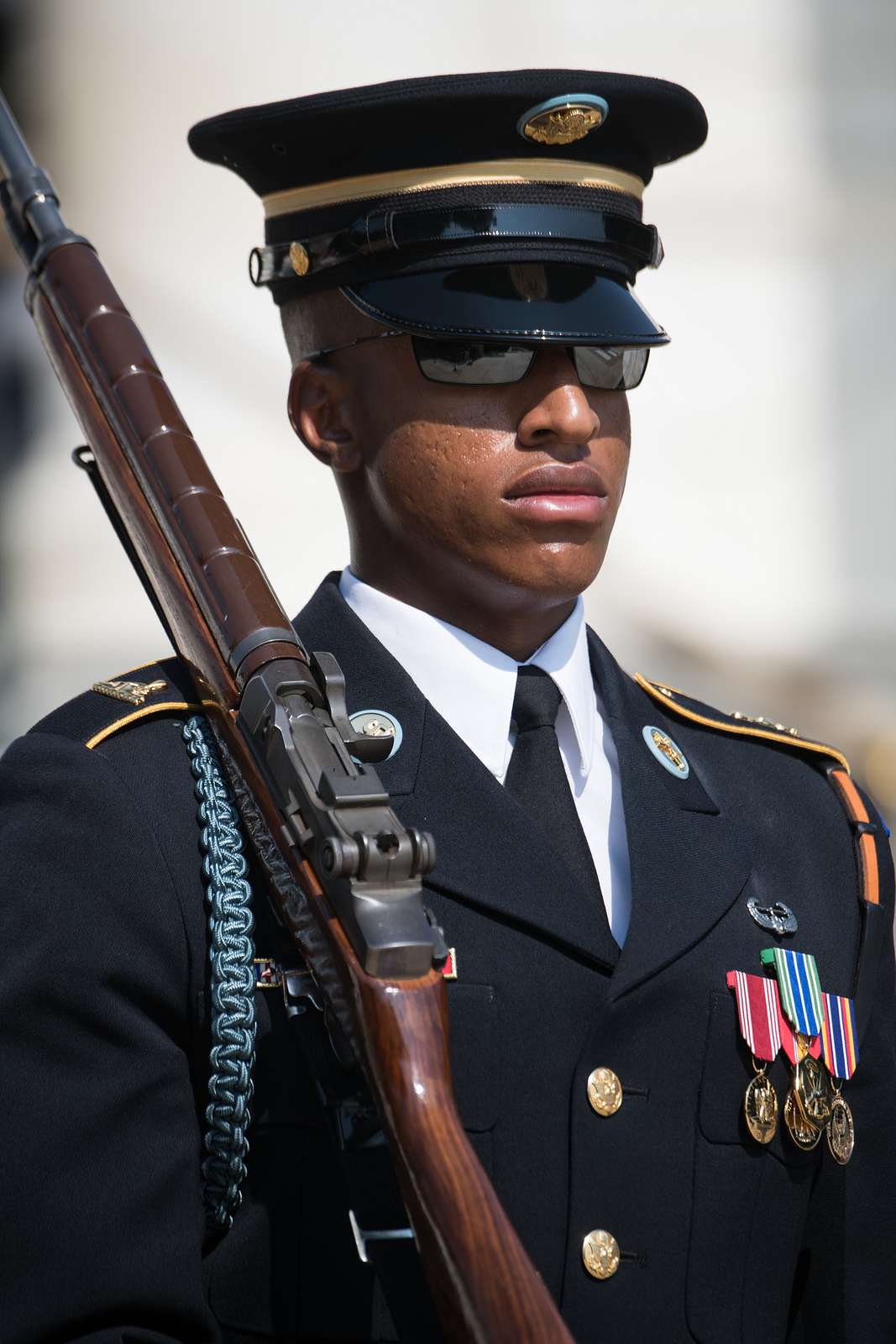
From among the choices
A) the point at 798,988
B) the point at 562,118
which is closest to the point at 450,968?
the point at 798,988

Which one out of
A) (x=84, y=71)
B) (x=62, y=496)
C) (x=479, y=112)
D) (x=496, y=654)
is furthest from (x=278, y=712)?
(x=84, y=71)

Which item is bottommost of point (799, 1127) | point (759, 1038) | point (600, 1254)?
point (600, 1254)

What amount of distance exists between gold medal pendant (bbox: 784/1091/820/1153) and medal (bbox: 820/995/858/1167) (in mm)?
27

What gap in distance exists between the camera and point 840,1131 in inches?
87.7

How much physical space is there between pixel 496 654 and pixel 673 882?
37cm

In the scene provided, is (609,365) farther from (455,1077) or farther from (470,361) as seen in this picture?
(455,1077)

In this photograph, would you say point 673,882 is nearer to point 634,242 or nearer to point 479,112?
point 634,242

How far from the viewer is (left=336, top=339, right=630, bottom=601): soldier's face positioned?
2201 mm

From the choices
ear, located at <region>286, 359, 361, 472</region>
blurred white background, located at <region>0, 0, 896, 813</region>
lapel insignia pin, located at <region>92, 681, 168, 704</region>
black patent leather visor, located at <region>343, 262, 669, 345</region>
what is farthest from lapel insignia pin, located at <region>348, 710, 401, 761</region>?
blurred white background, located at <region>0, 0, 896, 813</region>

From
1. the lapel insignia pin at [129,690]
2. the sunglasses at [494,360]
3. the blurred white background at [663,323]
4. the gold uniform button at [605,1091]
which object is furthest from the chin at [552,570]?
the blurred white background at [663,323]

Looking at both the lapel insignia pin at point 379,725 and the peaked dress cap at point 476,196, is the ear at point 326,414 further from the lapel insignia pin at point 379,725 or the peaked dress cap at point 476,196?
the lapel insignia pin at point 379,725

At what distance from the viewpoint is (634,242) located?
2348 mm

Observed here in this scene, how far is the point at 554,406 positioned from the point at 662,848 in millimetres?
564

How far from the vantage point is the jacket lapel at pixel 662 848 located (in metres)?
2.11
